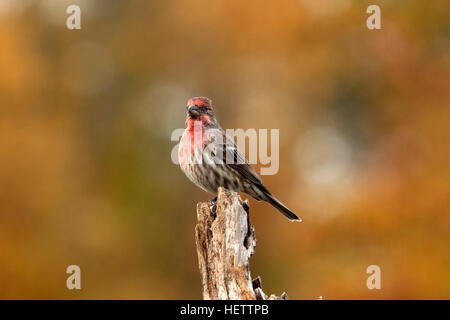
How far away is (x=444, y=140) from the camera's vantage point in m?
15.0

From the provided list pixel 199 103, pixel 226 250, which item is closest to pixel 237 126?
pixel 199 103

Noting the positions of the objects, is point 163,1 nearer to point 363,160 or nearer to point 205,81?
point 205,81

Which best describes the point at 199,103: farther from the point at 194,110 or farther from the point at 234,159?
the point at 234,159

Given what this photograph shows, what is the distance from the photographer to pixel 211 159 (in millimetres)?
11562

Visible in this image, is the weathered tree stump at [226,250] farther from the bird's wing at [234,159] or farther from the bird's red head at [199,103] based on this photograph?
the bird's red head at [199,103]

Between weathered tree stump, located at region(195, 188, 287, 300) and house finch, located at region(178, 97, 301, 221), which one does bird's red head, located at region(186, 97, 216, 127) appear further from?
weathered tree stump, located at region(195, 188, 287, 300)

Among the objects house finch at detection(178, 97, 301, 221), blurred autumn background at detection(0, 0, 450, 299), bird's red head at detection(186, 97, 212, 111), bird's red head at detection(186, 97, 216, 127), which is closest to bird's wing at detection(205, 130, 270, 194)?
house finch at detection(178, 97, 301, 221)

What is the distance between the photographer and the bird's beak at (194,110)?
11867 millimetres

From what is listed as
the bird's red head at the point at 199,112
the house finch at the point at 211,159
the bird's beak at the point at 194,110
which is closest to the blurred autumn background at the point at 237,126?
the house finch at the point at 211,159

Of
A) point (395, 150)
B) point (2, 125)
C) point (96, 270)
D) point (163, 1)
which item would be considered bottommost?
point (96, 270)

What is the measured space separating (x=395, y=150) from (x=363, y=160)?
0.69 m

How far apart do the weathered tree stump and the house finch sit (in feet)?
9.06

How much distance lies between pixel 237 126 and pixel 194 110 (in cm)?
425
